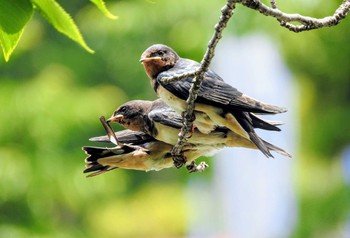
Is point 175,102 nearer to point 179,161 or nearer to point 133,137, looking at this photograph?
point 179,161

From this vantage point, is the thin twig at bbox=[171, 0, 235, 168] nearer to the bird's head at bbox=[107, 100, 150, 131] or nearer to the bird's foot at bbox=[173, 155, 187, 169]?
the bird's foot at bbox=[173, 155, 187, 169]

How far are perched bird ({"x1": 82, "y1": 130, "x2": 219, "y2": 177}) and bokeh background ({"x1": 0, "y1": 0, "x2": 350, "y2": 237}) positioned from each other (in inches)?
220

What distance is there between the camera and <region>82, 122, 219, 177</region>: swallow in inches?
96.3

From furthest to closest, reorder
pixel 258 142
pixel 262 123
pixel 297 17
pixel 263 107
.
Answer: pixel 262 123
pixel 258 142
pixel 263 107
pixel 297 17

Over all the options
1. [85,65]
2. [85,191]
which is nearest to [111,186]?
[85,191]

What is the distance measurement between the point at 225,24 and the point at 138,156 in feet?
2.28

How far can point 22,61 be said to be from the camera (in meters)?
11.4

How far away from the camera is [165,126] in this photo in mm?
2635

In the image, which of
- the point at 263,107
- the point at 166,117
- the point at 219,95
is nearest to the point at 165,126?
the point at 166,117

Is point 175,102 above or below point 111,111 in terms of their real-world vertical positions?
above

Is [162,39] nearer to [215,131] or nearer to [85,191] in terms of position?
[85,191]

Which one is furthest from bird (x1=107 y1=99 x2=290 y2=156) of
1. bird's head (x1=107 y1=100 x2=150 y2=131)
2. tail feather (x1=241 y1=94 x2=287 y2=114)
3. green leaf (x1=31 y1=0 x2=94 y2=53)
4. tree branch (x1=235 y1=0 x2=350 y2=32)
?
green leaf (x1=31 y1=0 x2=94 y2=53)

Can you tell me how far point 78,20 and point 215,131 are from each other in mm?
9376

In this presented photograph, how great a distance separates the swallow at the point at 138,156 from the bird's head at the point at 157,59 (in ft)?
0.71
